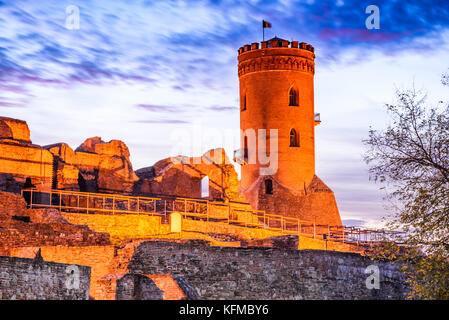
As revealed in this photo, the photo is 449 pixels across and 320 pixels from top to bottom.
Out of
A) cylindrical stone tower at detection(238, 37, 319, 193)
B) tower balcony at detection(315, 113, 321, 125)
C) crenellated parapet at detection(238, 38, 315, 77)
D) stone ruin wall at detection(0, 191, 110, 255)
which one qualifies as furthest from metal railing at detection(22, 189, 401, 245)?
crenellated parapet at detection(238, 38, 315, 77)

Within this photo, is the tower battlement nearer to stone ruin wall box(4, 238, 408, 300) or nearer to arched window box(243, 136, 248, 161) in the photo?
arched window box(243, 136, 248, 161)

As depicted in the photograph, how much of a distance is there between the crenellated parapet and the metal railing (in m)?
9.86

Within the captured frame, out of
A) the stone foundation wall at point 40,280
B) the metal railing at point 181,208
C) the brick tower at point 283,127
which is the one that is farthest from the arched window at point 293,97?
the stone foundation wall at point 40,280

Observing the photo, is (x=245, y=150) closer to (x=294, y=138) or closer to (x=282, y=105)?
(x=294, y=138)

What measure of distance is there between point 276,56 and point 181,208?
573 inches

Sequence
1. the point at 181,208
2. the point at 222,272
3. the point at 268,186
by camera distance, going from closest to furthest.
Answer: the point at 222,272 < the point at 181,208 < the point at 268,186

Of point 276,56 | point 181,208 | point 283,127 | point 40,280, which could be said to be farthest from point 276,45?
point 40,280

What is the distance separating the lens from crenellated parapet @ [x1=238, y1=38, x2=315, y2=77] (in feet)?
148

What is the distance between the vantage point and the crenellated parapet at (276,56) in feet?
148

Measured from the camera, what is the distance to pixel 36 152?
30.3 m

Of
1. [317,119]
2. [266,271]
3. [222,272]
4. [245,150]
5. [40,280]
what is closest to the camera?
[40,280]

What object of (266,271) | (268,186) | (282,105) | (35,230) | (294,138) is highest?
(282,105)

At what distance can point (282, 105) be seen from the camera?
1775 inches
